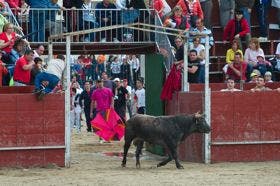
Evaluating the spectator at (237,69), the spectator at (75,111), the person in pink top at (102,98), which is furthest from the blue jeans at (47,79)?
the spectator at (75,111)

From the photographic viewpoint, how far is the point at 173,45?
2088 cm

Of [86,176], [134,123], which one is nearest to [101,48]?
[134,123]

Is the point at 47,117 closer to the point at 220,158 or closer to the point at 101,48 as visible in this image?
the point at 220,158

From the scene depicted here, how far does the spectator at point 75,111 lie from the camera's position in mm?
27008

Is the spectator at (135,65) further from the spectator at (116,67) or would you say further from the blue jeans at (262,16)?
the blue jeans at (262,16)

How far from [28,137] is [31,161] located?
430 millimetres

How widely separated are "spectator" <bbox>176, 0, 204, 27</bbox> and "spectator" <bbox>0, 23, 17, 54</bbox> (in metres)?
4.35

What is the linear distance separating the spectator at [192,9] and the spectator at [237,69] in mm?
1848

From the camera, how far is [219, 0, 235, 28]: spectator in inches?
910

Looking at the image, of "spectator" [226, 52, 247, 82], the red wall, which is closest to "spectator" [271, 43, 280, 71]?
"spectator" [226, 52, 247, 82]

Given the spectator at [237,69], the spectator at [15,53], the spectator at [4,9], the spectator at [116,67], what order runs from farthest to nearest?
the spectator at [116,67], the spectator at [4,9], the spectator at [237,69], the spectator at [15,53]

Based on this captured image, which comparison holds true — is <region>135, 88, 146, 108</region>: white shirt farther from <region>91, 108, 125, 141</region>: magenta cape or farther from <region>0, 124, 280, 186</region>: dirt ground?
<region>0, 124, 280, 186</region>: dirt ground

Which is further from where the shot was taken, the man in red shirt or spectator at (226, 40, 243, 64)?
spectator at (226, 40, 243, 64)

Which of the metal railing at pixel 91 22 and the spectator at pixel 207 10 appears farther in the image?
the spectator at pixel 207 10
